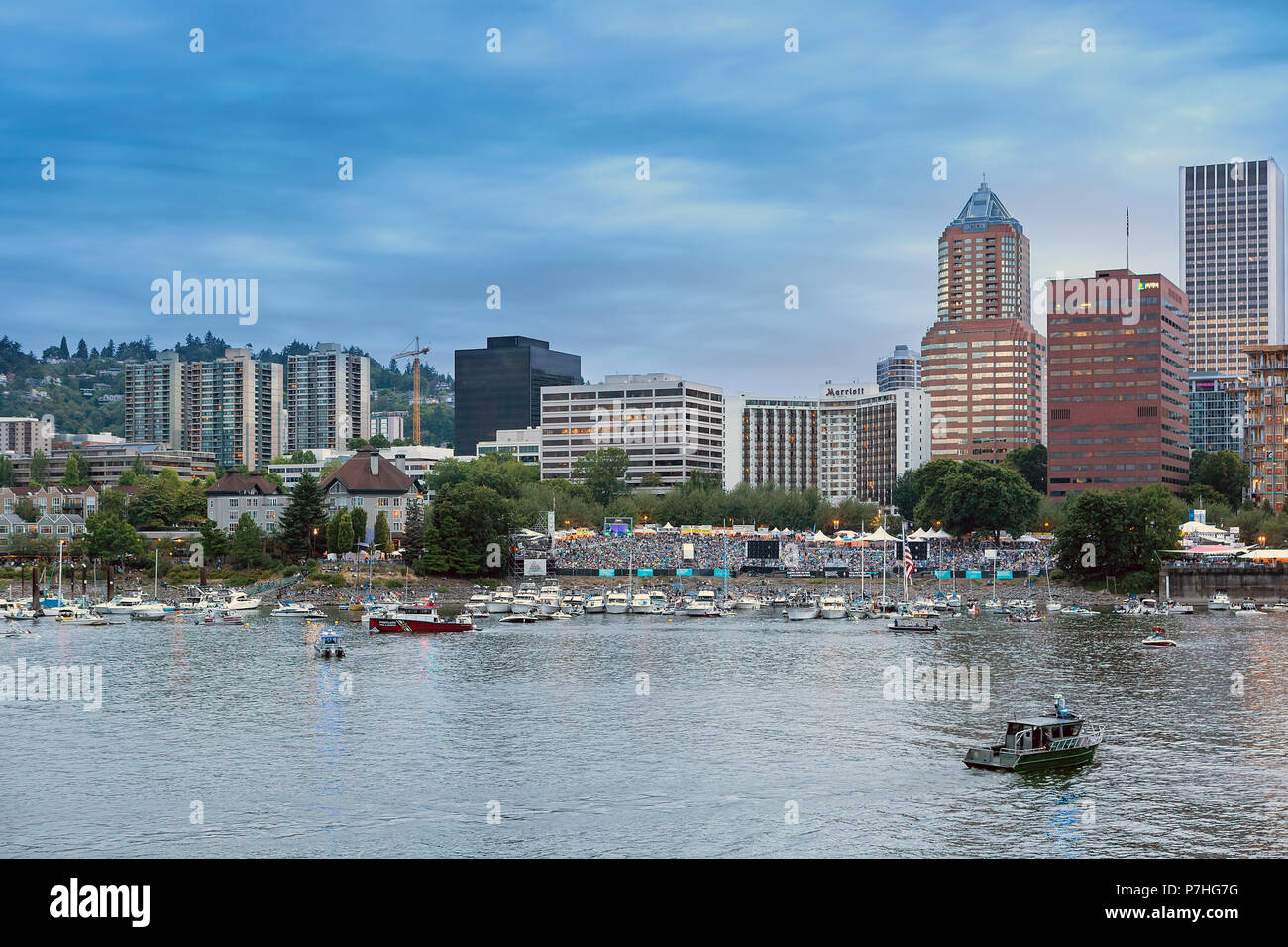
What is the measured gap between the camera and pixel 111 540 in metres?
175

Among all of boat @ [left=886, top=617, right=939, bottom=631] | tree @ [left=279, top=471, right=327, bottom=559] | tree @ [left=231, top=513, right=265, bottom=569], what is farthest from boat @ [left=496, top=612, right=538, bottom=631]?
tree @ [left=231, top=513, right=265, bottom=569]

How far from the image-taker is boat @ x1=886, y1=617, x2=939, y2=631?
118875 mm

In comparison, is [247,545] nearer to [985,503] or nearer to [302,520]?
[302,520]

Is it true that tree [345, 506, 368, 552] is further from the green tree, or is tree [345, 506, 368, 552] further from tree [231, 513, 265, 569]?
tree [231, 513, 265, 569]

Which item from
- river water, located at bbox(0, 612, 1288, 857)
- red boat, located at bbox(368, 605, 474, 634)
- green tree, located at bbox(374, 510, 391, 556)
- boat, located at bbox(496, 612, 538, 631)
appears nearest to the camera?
river water, located at bbox(0, 612, 1288, 857)

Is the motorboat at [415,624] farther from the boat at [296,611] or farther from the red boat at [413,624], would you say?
the boat at [296,611]

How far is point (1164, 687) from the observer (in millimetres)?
75438

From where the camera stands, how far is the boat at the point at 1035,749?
5053 cm

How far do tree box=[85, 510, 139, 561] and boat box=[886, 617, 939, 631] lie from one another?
113m

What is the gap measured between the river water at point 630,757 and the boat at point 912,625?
19227 mm

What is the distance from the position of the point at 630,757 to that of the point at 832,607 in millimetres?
87080

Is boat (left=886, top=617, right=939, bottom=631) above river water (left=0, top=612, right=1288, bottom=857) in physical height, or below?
below

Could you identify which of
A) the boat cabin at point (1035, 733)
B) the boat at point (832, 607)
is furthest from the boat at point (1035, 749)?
the boat at point (832, 607)
